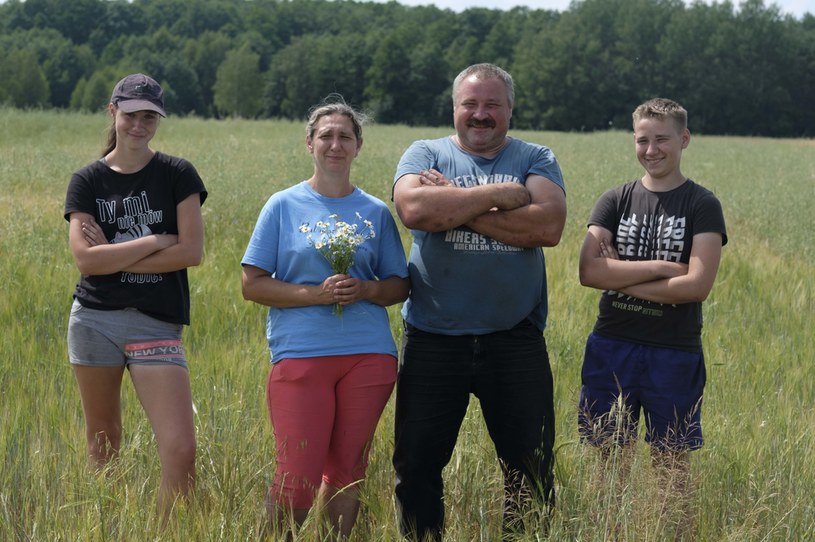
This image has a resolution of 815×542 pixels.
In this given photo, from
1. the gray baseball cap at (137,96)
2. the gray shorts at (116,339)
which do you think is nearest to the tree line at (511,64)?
the gray baseball cap at (137,96)

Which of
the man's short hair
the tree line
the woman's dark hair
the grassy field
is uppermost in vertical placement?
the tree line

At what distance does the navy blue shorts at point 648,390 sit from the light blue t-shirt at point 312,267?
967 mm

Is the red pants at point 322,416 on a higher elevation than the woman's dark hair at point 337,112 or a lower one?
lower

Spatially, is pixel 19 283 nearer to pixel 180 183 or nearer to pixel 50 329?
pixel 50 329

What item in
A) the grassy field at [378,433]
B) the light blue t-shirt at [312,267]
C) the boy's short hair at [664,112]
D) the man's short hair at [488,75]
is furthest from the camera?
the boy's short hair at [664,112]

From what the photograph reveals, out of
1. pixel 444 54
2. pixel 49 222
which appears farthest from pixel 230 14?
pixel 49 222

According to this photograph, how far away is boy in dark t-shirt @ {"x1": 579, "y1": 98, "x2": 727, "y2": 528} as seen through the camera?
3.65 m

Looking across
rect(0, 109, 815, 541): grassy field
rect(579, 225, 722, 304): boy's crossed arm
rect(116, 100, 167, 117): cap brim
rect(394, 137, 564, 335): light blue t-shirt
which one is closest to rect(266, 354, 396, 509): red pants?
rect(0, 109, 815, 541): grassy field

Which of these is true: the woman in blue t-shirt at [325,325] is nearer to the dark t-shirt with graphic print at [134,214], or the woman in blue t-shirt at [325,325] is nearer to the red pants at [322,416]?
the red pants at [322,416]

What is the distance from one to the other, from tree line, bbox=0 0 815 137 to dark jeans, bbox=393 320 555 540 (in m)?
69.1

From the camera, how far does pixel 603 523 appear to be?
3246 millimetres

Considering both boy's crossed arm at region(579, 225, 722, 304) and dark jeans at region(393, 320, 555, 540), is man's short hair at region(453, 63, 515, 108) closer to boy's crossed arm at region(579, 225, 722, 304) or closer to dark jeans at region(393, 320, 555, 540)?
boy's crossed arm at region(579, 225, 722, 304)

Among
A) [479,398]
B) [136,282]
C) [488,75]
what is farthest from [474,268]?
[136,282]

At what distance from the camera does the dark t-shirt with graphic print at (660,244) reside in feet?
12.1
